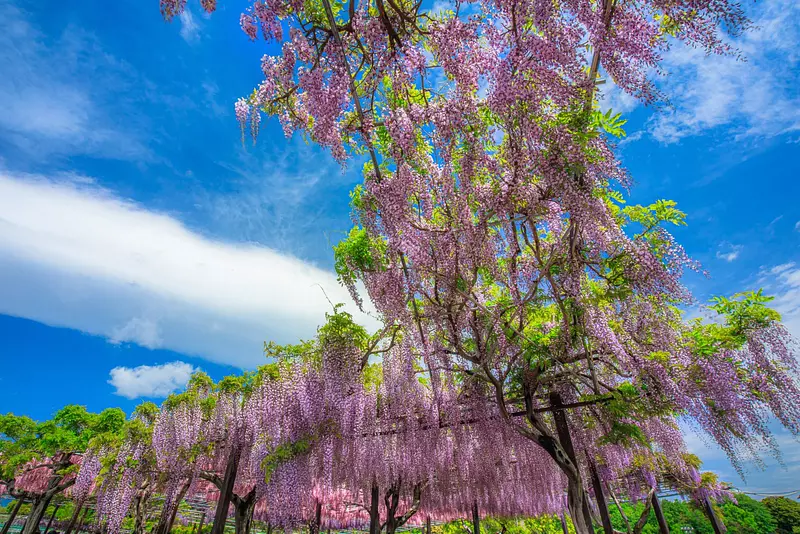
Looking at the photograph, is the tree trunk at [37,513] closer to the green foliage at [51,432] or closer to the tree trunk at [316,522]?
the green foliage at [51,432]

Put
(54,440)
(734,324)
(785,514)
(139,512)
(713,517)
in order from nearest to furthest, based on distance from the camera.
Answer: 1. (734,324)
2. (139,512)
3. (713,517)
4. (54,440)
5. (785,514)

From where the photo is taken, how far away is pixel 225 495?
664 cm

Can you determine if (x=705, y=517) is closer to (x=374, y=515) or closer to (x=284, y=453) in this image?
(x=374, y=515)

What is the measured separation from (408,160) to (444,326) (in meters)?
2.65

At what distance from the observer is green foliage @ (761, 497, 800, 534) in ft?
73.8

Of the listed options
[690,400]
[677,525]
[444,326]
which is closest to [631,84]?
[444,326]

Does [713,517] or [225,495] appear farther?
[713,517]

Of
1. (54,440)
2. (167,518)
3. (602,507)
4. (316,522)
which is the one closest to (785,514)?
(602,507)

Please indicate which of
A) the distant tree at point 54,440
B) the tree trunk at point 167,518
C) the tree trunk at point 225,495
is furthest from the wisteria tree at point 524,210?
the distant tree at point 54,440

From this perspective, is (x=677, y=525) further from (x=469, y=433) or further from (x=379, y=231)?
(x=379, y=231)

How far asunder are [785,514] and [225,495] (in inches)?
1274

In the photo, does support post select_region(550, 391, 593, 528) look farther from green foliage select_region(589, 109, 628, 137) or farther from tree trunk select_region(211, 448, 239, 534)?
tree trunk select_region(211, 448, 239, 534)

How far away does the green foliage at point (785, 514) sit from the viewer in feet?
73.8

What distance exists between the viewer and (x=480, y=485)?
11297 millimetres
